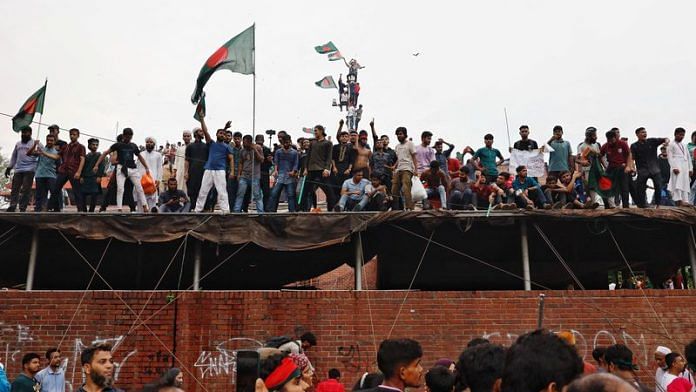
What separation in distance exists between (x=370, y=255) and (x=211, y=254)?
9.62ft

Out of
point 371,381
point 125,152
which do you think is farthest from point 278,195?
point 371,381

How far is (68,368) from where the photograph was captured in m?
10.5

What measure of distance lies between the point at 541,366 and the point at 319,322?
323 inches

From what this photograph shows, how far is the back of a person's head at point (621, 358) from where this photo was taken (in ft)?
18.5

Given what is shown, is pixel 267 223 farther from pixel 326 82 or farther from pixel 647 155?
pixel 326 82

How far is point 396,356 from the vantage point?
4.12 metres

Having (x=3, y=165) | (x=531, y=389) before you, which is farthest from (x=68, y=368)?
(x=3, y=165)

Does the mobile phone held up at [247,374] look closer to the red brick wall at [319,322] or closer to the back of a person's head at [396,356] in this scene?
A: the back of a person's head at [396,356]

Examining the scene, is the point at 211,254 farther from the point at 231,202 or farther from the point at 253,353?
the point at 253,353

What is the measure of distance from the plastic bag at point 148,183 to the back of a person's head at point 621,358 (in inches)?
368

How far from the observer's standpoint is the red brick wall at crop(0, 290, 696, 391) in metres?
10.6

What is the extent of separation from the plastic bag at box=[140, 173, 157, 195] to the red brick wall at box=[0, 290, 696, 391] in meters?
2.63

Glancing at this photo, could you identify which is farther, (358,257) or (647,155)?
(647,155)

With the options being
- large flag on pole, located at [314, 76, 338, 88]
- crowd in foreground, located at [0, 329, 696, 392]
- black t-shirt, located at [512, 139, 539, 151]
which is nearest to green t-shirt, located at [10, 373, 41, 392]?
crowd in foreground, located at [0, 329, 696, 392]
